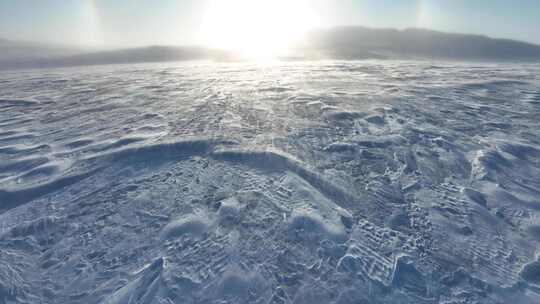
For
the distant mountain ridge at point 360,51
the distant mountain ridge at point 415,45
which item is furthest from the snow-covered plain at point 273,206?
the distant mountain ridge at point 415,45

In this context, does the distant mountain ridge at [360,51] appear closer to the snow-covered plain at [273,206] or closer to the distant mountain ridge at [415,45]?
the distant mountain ridge at [415,45]

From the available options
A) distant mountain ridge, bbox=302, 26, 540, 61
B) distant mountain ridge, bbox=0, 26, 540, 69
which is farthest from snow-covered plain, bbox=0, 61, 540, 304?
distant mountain ridge, bbox=302, 26, 540, 61

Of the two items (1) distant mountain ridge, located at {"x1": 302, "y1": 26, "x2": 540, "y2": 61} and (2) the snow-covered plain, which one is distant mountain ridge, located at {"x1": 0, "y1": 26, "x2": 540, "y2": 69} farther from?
(2) the snow-covered plain

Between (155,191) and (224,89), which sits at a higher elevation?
(224,89)

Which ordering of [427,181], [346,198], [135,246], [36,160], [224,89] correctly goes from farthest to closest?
[224,89] < [36,160] < [427,181] < [346,198] < [135,246]

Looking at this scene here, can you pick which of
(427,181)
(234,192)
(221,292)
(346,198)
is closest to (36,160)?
(234,192)

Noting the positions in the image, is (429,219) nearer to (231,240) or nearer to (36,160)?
(231,240)
